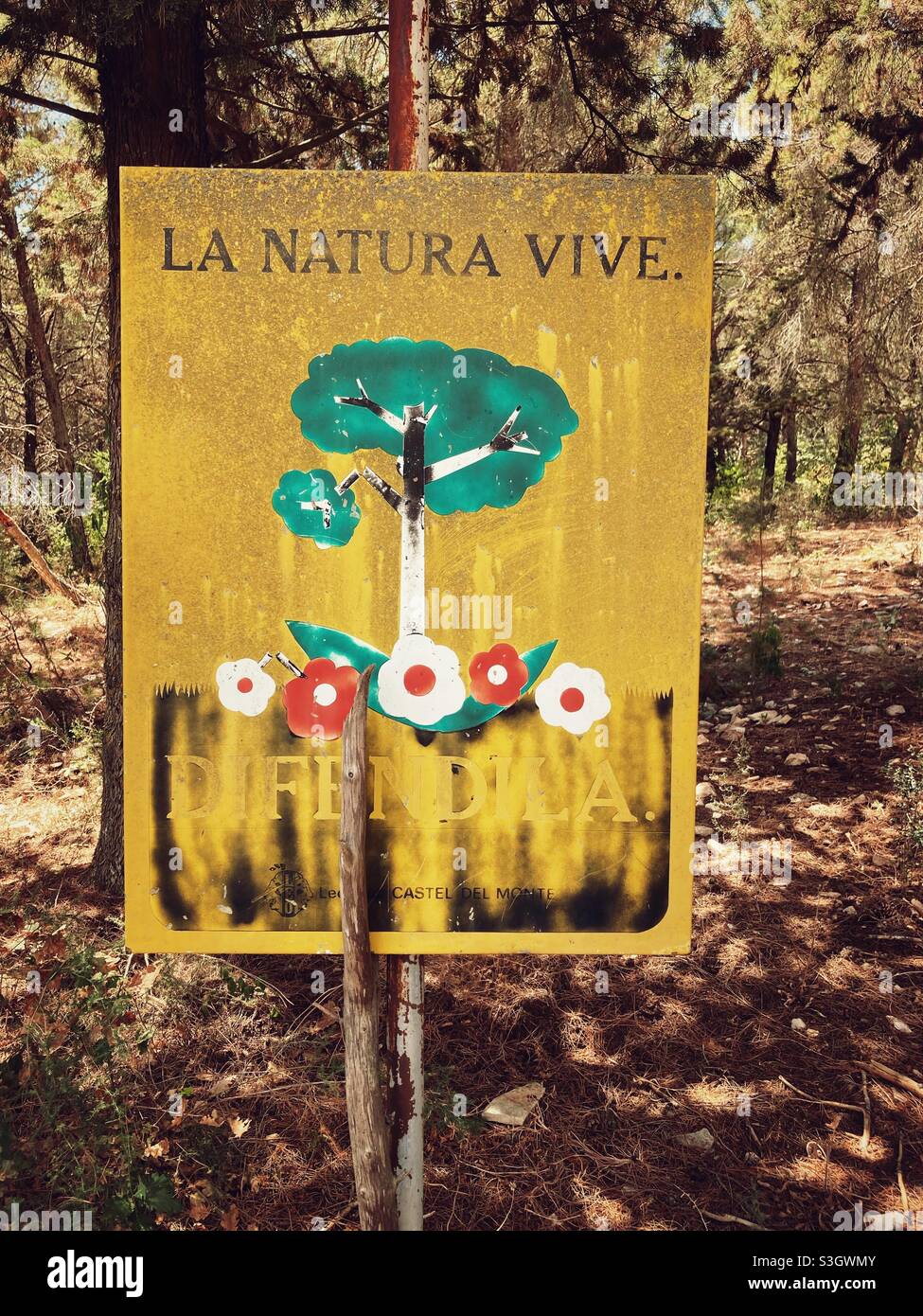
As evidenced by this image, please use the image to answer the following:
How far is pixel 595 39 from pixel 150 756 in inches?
134

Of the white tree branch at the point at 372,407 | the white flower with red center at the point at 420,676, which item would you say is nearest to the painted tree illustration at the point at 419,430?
the white tree branch at the point at 372,407

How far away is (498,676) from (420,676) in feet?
0.56

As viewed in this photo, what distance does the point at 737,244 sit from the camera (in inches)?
516

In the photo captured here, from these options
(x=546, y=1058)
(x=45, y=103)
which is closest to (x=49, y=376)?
(x=45, y=103)

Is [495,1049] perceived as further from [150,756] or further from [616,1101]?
[150,756]

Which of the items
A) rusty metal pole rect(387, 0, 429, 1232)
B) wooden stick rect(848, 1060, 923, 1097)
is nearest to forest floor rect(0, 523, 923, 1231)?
wooden stick rect(848, 1060, 923, 1097)

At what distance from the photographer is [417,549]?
6.84 ft

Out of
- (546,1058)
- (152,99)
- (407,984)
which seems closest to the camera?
(407,984)

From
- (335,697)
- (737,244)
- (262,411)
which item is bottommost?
(335,697)

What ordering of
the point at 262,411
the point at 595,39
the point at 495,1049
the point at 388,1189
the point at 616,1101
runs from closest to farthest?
the point at 262,411 < the point at 388,1189 < the point at 616,1101 < the point at 495,1049 < the point at 595,39

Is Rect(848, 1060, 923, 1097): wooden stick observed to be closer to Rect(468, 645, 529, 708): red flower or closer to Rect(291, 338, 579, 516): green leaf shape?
Rect(468, 645, 529, 708): red flower

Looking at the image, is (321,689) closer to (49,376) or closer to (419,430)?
(419,430)

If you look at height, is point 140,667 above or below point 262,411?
below

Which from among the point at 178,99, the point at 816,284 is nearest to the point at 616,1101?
the point at 178,99
